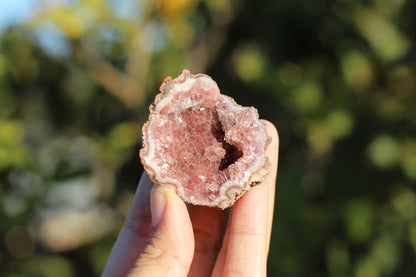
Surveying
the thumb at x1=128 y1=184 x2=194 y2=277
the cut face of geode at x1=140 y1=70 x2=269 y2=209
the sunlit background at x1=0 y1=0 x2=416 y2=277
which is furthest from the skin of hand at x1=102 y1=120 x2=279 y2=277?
the sunlit background at x1=0 y1=0 x2=416 y2=277

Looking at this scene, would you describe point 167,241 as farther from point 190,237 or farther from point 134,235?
point 134,235

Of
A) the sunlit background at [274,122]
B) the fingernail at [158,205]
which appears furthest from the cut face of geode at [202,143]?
the sunlit background at [274,122]

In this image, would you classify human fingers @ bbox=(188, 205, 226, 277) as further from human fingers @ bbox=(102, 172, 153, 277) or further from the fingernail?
the fingernail

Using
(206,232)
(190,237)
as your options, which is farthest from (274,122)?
(190,237)

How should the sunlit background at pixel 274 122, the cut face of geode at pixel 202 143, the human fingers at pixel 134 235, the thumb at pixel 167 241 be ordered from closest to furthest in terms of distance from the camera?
1. the thumb at pixel 167 241
2. the cut face of geode at pixel 202 143
3. the human fingers at pixel 134 235
4. the sunlit background at pixel 274 122

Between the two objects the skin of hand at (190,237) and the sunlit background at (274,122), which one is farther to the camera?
the sunlit background at (274,122)

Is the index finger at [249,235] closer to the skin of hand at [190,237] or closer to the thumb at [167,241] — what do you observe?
the skin of hand at [190,237]

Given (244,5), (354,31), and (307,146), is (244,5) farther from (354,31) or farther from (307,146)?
(307,146)
